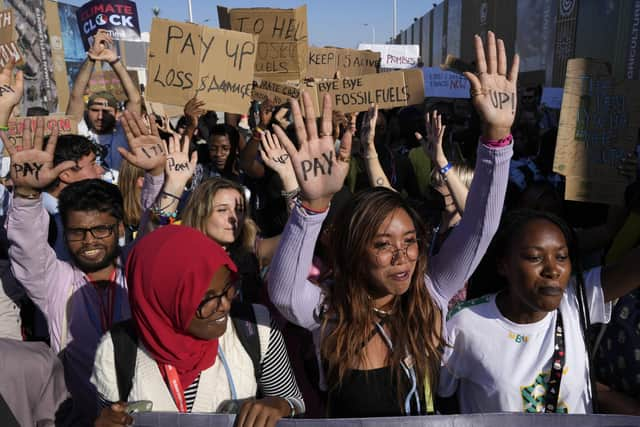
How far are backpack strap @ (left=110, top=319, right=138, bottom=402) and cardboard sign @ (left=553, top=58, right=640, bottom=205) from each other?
224 centimetres

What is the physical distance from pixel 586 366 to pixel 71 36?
589 inches

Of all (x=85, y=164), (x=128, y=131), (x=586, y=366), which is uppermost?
(x=128, y=131)

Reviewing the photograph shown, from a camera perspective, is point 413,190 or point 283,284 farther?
point 413,190

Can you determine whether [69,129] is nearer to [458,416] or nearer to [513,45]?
[458,416]

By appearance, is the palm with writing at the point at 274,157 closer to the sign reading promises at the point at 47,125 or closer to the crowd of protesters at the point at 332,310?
the crowd of protesters at the point at 332,310

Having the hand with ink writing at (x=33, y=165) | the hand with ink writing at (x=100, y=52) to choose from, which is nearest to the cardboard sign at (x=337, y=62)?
the hand with ink writing at (x=100, y=52)

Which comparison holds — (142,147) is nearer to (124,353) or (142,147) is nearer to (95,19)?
(124,353)

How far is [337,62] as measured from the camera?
20.9ft

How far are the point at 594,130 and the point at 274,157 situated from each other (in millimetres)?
1764

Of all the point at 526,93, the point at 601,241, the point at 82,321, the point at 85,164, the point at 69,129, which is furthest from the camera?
the point at 526,93

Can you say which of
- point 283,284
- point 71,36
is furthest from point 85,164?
point 71,36

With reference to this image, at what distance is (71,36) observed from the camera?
13789 mm

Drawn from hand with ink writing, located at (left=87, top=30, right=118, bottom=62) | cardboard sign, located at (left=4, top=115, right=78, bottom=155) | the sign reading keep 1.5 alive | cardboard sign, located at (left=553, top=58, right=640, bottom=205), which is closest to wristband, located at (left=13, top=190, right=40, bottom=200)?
cardboard sign, located at (left=4, top=115, right=78, bottom=155)

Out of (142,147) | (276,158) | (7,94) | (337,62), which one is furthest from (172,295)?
(337,62)
